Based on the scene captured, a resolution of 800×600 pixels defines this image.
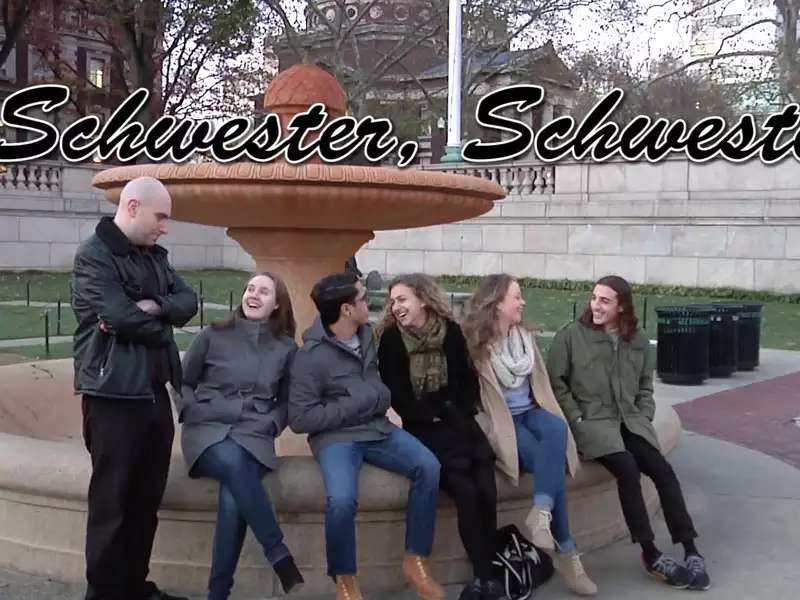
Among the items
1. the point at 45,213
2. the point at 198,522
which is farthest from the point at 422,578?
the point at 45,213

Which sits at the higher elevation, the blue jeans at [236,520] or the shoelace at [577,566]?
the blue jeans at [236,520]

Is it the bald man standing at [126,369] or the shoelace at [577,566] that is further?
the shoelace at [577,566]

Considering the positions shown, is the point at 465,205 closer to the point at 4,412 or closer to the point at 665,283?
the point at 4,412

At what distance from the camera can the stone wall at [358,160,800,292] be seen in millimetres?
23594

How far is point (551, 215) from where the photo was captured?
2688 cm

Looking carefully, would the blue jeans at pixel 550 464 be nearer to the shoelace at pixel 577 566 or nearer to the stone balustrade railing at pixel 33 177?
the shoelace at pixel 577 566

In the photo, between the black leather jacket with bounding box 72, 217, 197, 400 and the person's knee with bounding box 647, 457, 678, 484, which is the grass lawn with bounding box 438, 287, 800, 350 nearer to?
the person's knee with bounding box 647, 457, 678, 484

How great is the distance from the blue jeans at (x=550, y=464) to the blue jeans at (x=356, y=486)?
0.58m

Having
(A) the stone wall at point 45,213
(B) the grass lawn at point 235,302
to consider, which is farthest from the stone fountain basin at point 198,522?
(A) the stone wall at point 45,213

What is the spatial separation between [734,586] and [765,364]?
31.6ft

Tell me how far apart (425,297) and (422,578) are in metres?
1.37

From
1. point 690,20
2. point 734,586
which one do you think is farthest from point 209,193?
point 690,20

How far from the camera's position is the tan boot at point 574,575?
478 centimetres

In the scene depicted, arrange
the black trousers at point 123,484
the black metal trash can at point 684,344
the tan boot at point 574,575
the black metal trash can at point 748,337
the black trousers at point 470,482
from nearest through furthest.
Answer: the black trousers at point 123,484 < the black trousers at point 470,482 < the tan boot at point 574,575 < the black metal trash can at point 684,344 < the black metal trash can at point 748,337
